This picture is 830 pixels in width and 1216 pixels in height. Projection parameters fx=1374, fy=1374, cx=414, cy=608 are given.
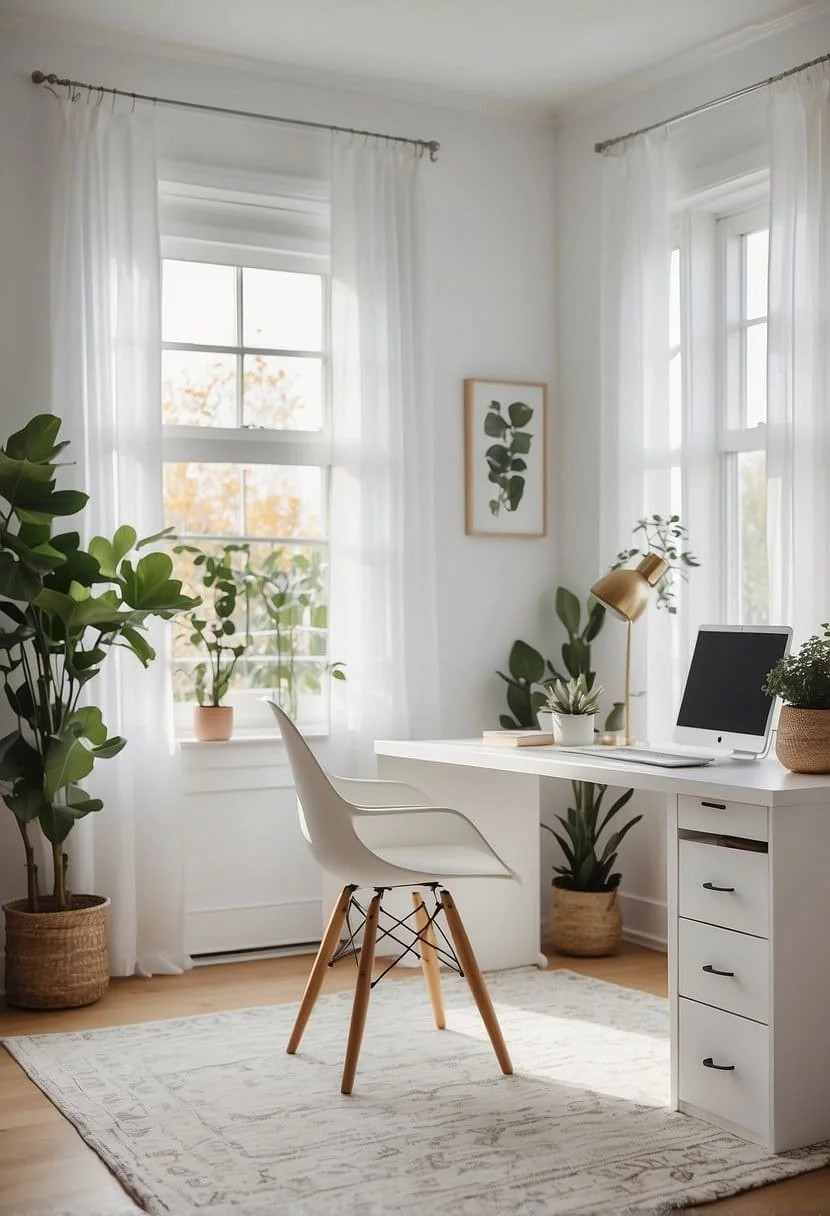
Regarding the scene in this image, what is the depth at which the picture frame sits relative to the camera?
4801 millimetres

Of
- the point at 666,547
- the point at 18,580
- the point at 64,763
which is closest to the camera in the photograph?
the point at 18,580

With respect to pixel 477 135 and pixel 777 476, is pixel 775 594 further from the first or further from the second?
pixel 477 135

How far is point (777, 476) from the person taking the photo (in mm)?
3883

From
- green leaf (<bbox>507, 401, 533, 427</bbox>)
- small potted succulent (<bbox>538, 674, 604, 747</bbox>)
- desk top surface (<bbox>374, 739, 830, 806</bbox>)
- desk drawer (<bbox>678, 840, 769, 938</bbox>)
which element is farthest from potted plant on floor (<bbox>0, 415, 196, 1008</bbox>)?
desk drawer (<bbox>678, 840, 769, 938</bbox>)

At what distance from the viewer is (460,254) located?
4.80 metres

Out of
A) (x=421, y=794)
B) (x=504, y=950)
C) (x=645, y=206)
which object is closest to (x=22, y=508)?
(x=421, y=794)

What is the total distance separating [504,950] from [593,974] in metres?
0.28

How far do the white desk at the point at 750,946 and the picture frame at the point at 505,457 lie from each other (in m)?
1.86

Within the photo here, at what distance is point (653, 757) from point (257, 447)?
6.23ft

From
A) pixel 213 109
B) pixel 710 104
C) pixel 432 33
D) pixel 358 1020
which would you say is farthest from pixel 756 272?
pixel 358 1020

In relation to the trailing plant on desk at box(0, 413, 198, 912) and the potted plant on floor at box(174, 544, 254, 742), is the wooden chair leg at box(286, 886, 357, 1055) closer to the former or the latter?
the trailing plant on desk at box(0, 413, 198, 912)

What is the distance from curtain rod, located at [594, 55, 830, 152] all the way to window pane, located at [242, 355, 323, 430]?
1.22 meters

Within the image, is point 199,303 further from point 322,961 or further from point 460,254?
point 322,961

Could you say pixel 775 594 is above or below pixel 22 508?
below
